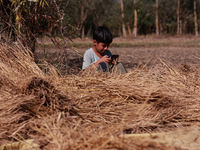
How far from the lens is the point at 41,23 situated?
9.98 ft

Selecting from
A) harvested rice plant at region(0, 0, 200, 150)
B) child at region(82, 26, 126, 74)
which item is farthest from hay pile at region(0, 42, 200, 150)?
child at region(82, 26, 126, 74)

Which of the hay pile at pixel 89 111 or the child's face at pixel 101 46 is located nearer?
the hay pile at pixel 89 111

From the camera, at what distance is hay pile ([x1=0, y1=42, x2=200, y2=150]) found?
1.11 meters

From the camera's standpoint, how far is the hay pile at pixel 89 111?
43.8 inches

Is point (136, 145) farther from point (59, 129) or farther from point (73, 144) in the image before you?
point (59, 129)

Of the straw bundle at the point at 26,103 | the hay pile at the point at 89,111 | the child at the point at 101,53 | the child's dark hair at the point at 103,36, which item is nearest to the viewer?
the hay pile at the point at 89,111

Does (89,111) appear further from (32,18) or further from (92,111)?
(32,18)

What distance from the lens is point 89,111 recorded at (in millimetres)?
1515

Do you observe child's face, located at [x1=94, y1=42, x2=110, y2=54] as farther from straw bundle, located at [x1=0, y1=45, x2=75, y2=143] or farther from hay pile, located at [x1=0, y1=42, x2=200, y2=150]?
straw bundle, located at [x1=0, y1=45, x2=75, y2=143]

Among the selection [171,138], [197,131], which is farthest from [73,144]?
[197,131]

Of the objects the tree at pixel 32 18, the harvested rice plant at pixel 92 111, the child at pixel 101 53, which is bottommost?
the harvested rice plant at pixel 92 111

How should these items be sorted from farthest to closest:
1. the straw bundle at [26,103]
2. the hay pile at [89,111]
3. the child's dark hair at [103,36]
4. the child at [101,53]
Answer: the child's dark hair at [103,36] < the child at [101,53] < the straw bundle at [26,103] < the hay pile at [89,111]

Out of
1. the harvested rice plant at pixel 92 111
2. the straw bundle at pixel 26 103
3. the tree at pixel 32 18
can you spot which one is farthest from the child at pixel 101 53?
the straw bundle at pixel 26 103

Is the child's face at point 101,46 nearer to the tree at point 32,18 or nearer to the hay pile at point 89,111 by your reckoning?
the tree at point 32,18
